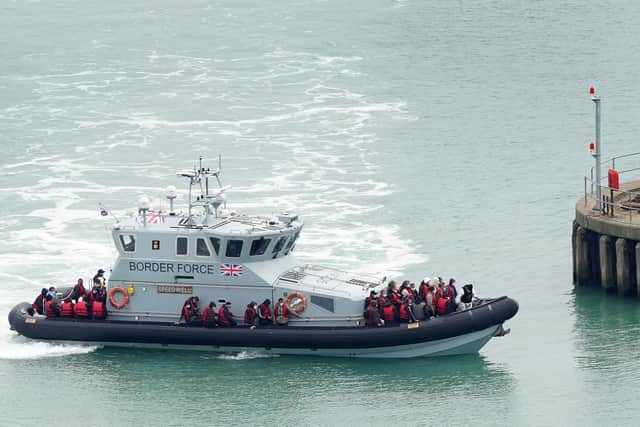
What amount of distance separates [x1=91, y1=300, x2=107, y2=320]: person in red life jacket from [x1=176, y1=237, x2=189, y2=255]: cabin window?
226 centimetres

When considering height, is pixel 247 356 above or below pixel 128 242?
below

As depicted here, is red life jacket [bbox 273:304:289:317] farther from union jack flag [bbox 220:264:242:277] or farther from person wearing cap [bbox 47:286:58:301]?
person wearing cap [bbox 47:286:58:301]

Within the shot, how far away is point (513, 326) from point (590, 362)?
2.87 meters

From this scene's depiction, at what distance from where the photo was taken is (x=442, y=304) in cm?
3609

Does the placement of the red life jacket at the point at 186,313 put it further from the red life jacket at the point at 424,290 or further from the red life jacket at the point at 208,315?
the red life jacket at the point at 424,290

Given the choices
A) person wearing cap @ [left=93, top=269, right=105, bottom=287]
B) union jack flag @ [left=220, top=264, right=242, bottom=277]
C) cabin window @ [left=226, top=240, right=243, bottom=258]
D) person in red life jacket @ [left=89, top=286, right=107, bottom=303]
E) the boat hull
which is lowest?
the boat hull

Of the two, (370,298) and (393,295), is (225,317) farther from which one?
(393,295)

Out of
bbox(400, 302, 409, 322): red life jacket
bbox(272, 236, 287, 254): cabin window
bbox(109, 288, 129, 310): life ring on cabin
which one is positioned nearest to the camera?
bbox(400, 302, 409, 322): red life jacket

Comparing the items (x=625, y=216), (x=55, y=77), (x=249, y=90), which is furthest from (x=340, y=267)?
(x=55, y=77)

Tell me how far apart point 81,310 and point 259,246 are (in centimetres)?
455

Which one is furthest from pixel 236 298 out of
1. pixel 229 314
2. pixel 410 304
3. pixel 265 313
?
pixel 410 304

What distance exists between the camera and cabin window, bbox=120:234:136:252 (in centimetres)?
3709

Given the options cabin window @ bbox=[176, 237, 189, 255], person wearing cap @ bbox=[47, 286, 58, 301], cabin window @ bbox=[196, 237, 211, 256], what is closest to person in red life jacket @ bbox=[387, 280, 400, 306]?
cabin window @ bbox=[196, 237, 211, 256]

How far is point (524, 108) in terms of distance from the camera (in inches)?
2461
